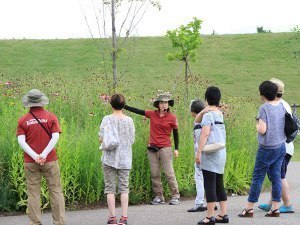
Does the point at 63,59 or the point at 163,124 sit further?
the point at 63,59

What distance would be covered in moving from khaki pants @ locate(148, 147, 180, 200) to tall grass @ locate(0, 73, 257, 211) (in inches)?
9.8

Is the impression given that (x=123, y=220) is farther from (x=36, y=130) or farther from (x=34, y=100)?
(x=34, y=100)

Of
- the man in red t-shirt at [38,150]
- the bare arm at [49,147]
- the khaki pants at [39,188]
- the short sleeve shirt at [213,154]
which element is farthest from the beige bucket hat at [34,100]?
the short sleeve shirt at [213,154]

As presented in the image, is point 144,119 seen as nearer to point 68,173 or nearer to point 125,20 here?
point 68,173

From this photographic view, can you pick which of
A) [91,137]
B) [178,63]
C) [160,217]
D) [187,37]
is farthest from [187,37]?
[178,63]

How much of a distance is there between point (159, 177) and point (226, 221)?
2197 mm

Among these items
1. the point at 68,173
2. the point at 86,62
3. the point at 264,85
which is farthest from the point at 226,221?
the point at 86,62

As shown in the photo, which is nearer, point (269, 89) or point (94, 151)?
point (269, 89)

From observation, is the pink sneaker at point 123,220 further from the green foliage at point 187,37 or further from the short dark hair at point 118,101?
the green foliage at point 187,37

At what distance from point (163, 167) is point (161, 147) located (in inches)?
13.2

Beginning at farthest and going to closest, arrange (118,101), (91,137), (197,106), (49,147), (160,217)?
(91,137) → (197,106) → (160,217) → (118,101) → (49,147)

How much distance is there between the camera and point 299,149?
2550 cm

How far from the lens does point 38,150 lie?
26.7 feet

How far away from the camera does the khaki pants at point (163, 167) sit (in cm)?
1084
